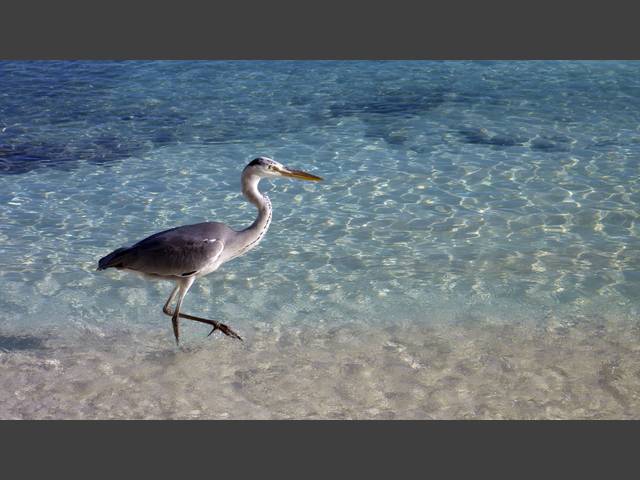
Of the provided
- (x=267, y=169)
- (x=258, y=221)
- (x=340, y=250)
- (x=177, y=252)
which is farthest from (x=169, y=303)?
(x=340, y=250)

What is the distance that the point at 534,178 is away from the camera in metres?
10.1

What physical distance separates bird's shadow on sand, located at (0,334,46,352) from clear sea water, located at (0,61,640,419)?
0.02m

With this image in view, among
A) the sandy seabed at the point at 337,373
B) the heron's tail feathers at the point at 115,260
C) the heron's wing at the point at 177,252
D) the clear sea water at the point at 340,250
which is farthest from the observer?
the heron's tail feathers at the point at 115,260

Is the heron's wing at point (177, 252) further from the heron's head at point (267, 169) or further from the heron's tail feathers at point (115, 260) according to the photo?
the heron's head at point (267, 169)

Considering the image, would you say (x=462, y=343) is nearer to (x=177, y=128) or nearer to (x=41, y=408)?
(x=41, y=408)

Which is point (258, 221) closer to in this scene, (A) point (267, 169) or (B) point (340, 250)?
(A) point (267, 169)

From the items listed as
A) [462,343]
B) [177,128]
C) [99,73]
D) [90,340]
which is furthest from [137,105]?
[462,343]

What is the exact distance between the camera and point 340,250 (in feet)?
27.3

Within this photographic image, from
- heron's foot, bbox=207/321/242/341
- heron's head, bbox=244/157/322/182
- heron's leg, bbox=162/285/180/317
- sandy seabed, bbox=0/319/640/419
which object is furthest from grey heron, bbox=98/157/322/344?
sandy seabed, bbox=0/319/640/419

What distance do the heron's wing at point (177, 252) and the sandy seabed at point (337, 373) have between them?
0.64m

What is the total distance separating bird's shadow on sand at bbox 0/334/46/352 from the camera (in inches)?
261

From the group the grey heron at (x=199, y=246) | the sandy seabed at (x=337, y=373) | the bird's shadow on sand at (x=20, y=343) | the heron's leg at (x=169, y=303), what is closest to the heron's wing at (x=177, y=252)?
the grey heron at (x=199, y=246)

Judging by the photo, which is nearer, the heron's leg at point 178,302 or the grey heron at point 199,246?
the grey heron at point 199,246

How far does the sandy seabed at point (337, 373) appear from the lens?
582 cm
